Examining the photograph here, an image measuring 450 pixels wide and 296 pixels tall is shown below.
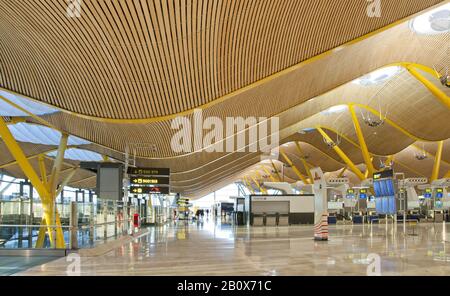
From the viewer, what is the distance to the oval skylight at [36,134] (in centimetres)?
3188

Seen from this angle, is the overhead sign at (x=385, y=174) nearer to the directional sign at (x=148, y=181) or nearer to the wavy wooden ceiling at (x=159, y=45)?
the wavy wooden ceiling at (x=159, y=45)

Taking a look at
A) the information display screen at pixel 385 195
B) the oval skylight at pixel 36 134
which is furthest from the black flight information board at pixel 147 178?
the information display screen at pixel 385 195

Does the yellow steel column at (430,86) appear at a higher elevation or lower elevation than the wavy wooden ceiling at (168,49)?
higher

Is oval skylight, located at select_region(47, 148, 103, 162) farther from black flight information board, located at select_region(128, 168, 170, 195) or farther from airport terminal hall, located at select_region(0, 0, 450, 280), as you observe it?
black flight information board, located at select_region(128, 168, 170, 195)

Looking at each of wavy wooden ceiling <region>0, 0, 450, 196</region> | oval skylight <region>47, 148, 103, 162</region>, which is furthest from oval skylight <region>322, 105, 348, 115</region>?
wavy wooden ceiling <region>0, 0, 450, 196</region>

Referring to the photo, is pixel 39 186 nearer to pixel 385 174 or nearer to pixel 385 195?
pixel 385 195

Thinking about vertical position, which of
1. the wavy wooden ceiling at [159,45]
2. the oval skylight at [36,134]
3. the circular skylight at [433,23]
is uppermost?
the circular skylight at [433,23]

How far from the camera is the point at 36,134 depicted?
111 ft

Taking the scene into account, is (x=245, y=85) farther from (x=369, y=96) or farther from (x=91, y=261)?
(x=369, y=96)

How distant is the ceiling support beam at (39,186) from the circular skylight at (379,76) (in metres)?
23.1

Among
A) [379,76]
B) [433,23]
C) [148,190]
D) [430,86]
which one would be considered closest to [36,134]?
[148,190]

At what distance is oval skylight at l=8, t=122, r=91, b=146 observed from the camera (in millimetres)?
31875

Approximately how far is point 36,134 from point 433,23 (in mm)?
25172
